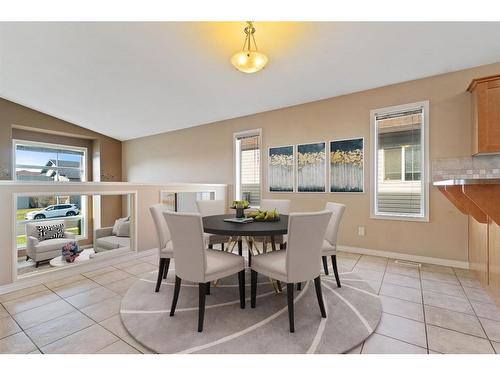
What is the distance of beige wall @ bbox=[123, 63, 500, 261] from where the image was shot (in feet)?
9.94

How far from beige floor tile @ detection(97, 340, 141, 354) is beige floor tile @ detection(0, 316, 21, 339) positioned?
0.83 metres

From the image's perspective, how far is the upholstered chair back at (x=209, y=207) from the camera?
3385mm

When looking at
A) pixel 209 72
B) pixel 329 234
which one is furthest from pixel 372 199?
pixel 209 72

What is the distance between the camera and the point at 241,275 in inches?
82.4

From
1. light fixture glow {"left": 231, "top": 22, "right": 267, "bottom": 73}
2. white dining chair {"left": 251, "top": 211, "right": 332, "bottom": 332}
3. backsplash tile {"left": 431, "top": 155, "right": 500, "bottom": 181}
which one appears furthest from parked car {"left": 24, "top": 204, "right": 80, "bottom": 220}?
backsplash tile {"left": 431, "top": 155, "right": 500, "bottom": 181}

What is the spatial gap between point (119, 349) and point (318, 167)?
11.8ft

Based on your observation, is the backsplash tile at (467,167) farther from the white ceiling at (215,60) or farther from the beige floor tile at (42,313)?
the beige floor tile at (42,313)

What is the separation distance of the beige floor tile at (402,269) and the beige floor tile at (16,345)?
11.7ft

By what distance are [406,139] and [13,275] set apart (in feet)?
17.0

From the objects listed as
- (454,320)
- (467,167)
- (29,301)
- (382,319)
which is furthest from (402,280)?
(29,301)

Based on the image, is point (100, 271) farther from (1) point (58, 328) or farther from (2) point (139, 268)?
(1) point (58, 328)

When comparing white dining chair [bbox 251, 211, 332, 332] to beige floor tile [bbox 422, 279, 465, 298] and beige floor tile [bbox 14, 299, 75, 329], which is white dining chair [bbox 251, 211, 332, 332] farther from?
beige floor tile [bbox 14, 299, 75, 329]
